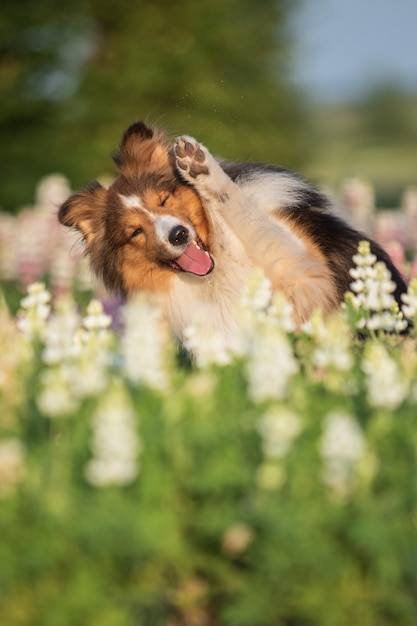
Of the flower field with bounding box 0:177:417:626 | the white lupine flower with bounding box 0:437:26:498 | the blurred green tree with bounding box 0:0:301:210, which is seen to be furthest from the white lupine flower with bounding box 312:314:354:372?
the blurred green tree with bounding box 0:0:301:210

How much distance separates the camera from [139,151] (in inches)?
220

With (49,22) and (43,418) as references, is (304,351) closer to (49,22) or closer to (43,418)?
(43,418)

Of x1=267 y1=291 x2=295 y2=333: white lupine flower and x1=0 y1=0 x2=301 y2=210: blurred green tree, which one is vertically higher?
x1=0 y1=0 x2=301 y2=210: blurred green tree

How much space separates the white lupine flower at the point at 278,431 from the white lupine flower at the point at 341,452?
0.29 ft

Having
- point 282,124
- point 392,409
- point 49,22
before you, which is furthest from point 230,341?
point 282,124

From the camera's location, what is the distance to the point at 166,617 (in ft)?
8.96

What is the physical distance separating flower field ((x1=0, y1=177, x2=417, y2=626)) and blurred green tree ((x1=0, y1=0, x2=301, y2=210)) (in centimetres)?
983

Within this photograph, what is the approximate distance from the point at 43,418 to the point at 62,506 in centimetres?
62

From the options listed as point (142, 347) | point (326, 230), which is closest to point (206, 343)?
point (142, 347)

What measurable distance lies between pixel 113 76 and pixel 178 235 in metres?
9.02

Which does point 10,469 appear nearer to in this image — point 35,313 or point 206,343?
point 206,343

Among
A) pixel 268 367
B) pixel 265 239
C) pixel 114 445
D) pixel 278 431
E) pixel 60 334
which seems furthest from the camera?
pixel 265 239

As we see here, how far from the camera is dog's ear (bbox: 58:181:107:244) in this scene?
567 centimetres

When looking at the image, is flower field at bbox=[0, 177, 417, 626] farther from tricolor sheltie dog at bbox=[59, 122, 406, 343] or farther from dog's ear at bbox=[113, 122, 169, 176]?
dog's ear at bbox=[113, 122, 169, 176]
